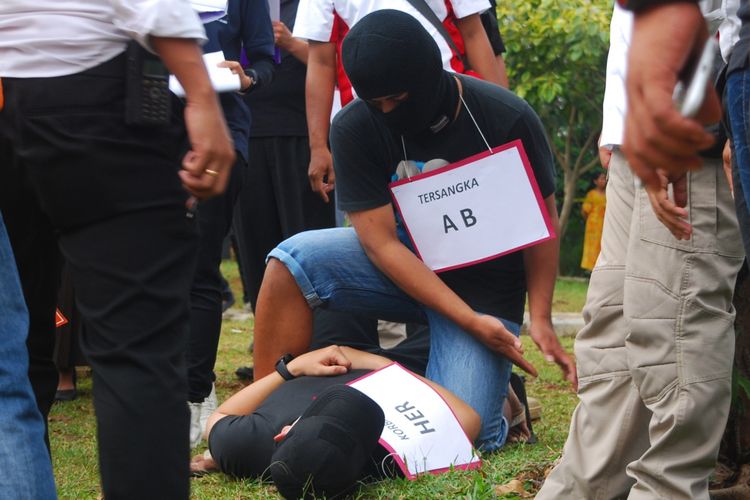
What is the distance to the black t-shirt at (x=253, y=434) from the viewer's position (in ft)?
11.0

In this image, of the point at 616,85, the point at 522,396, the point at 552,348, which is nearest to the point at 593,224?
the point at 522,396

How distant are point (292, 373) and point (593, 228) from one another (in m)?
10.4

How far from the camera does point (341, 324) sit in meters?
4.09

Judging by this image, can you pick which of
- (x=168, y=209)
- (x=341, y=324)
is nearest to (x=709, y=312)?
(x=168, y=209)

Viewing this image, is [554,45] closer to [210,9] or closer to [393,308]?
[393,308]

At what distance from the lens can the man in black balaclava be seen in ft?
11.7

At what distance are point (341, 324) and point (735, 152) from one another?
7.22 ft

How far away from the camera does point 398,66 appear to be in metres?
3.43

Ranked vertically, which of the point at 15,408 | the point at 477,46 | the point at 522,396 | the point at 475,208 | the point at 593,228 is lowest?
the point at 593,228

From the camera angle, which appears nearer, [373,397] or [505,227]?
[373,397]

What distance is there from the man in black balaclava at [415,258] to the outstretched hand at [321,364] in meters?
0.17

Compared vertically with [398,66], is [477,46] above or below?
below

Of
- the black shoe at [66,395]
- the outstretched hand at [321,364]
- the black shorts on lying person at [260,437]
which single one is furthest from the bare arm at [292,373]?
the black shoe at [66,395]

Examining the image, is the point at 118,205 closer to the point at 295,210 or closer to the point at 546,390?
the point at 295,210
